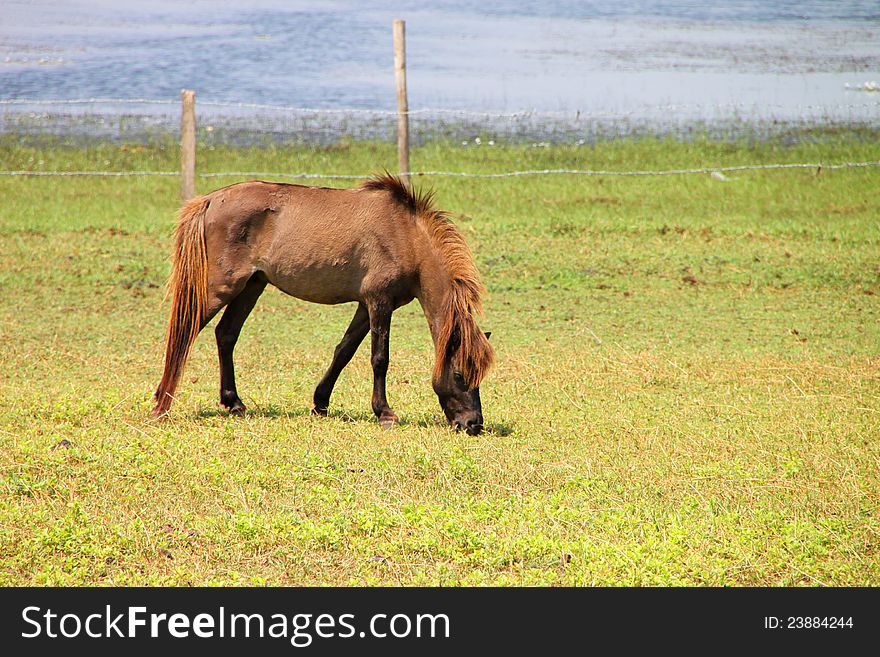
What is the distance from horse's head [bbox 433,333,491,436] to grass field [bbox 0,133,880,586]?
0.11 metres

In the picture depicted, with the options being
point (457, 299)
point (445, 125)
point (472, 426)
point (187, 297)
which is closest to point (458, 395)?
point (472, 426)

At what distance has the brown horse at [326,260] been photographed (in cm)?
654

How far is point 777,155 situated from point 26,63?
52.0 feet

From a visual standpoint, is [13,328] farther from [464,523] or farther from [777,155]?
[777,155]

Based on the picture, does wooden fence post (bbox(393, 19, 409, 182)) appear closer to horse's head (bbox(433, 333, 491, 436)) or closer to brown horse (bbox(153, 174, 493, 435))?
brown horse (bbox(153, 174, 493, 435))

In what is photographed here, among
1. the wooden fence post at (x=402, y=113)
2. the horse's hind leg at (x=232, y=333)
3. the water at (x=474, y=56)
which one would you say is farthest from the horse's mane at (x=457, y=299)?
the water at (x=474, y=56)

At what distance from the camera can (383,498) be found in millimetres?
5191

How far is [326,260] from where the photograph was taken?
259 inches

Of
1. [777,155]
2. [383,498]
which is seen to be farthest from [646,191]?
[383,498]

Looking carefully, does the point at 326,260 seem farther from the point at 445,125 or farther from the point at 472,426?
the point at 445,125

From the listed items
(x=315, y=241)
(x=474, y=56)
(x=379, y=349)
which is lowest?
(x=379, y=349)

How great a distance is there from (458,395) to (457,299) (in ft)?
1.86

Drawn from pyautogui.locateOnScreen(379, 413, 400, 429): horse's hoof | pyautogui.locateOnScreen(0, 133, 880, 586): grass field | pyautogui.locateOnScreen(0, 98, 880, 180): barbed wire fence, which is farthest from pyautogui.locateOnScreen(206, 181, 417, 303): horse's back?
pyautogui.locateOnScreen(0, 98, 880, 180): barbed wire fence

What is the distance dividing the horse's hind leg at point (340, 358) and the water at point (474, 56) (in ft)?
42.4
